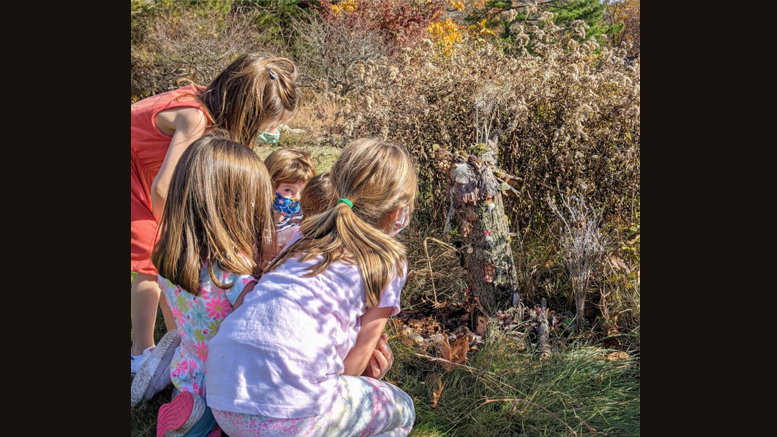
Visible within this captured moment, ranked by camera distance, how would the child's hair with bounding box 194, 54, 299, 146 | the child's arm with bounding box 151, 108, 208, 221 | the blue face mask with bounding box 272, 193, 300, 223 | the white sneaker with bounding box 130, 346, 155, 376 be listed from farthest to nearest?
1. the blue face mask with bounding box 272, 193, 300, 223
2. the white sneaker with bounding box 130, 346, 155, 376
3. the child's hair with bounding box 194, 54, 299, 146
4. the child's arm with bounding box 151, 108, 208, 221

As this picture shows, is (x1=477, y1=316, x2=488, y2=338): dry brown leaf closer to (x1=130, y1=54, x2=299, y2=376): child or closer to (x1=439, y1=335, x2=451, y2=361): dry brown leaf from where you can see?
(x1=439, y1=335, x2=451, y2=361): dry brown leaf

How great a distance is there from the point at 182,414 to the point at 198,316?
322mm

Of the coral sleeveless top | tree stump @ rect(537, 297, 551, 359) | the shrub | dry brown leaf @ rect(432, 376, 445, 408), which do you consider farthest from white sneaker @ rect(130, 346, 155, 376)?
the shrub

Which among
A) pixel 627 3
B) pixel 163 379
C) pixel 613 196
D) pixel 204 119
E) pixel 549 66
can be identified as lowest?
pixel 163 379

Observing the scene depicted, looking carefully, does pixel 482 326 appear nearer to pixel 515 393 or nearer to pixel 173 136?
pixel 515 393

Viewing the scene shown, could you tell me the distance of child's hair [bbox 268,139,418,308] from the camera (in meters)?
1.93

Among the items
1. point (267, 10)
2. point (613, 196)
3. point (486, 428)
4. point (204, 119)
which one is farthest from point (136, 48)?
point (486, 428)

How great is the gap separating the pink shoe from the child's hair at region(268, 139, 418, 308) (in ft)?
1.78

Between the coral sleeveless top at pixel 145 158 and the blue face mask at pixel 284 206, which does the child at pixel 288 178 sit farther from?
the coral sleeveless top at pixel 145 158

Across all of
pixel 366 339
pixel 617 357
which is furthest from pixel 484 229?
pixel 366 339

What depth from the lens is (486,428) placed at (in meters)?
2.33

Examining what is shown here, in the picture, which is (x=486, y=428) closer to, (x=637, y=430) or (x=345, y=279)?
(x=637, y=430)

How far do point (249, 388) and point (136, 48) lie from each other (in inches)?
290

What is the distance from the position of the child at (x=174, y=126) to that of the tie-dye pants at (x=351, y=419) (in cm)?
79
